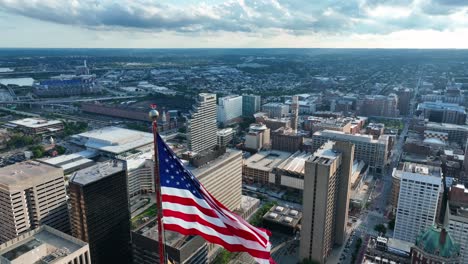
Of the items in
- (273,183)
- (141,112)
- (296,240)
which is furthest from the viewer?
(141,112)

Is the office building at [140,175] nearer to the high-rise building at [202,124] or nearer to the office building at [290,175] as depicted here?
the high-rise building at [202,124]

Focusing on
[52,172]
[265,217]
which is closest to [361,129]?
[265,217]

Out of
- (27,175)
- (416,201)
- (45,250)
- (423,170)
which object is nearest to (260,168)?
(423,170)

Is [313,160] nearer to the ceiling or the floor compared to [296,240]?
nearer to the ceiling

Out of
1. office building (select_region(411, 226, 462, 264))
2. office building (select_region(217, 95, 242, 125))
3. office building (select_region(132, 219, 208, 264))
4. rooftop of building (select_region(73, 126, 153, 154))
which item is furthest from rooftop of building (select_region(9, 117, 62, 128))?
office building (select_region(411, 226, 462, 264))

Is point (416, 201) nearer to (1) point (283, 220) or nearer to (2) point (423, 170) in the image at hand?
(2) point (423, 170)

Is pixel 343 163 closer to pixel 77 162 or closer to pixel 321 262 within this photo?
pixel 321 262

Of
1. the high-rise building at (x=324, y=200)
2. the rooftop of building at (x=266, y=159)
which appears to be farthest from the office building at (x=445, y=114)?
the high-rise building at (x=324, y=200)
